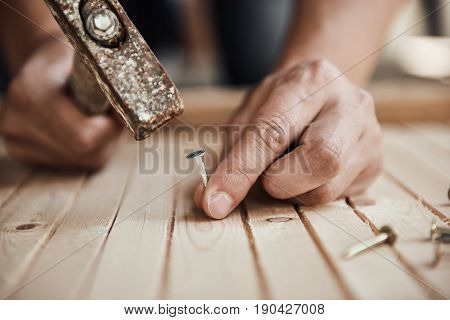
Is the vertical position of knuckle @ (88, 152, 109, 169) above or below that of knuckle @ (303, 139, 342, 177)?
below

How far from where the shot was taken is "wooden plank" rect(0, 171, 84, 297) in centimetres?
71

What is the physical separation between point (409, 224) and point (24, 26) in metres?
1.04

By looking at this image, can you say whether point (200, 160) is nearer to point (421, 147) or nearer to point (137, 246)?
point (137, 246)

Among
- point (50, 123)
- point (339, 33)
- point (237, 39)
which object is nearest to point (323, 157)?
point (339, 33)

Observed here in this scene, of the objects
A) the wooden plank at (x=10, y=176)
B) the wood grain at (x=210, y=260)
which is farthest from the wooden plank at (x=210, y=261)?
the wooden plank at (x=10, y=176)

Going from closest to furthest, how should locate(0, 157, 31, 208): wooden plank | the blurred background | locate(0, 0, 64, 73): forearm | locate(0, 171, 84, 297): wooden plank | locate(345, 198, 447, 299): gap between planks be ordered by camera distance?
locate(345, 198, 447, 299): gap between planks, locate(0, 171, 84, 297): wooden plank, locate(0, 157, 31, 208): wooden plank, locate(0, 0, 64, 73): forearm, the blurred background

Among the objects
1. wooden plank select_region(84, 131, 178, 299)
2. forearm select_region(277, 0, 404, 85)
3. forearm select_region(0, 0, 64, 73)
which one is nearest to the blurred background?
forearm select_region(277, 0, 404, 85)

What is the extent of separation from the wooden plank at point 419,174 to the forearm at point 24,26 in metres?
0.82

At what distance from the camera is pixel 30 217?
89 cm

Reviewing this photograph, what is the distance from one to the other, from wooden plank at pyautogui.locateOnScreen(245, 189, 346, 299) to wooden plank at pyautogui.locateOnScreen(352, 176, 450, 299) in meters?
0.11

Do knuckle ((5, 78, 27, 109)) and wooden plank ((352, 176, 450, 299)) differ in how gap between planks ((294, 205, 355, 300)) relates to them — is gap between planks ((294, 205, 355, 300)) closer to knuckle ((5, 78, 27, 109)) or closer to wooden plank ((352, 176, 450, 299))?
wooden plank ((352, 176, 450, 299))

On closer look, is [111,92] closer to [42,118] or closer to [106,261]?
[106,261]

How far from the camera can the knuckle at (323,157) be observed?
82 cm

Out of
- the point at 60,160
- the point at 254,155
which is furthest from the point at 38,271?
the point at 60,160
